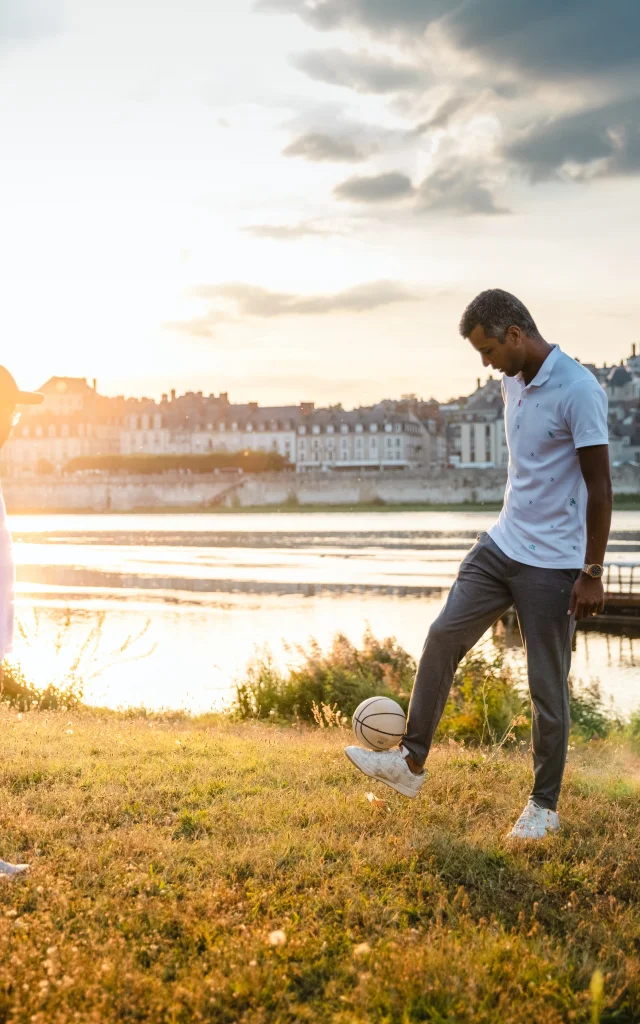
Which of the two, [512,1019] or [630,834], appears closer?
[512,1019]

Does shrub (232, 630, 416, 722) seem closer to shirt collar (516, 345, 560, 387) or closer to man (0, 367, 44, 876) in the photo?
shirt collar (516, 345, 560, 387)

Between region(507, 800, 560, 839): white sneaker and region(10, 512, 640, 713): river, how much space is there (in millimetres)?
5284

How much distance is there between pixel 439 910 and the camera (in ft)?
10.7

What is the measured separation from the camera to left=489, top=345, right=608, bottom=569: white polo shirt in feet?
12.8

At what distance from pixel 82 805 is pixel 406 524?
192 feet

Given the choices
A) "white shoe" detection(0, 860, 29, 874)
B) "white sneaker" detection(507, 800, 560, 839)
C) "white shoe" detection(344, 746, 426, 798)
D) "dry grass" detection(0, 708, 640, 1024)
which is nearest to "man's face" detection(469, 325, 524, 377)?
"white shoe" detection(344, 746, 426, 798)

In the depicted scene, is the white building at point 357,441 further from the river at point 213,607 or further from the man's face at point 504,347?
the man's face at point 504,347

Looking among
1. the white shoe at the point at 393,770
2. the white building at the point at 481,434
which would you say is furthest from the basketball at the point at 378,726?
the white building at the point at 481,434

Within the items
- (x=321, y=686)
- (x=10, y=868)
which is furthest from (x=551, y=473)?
(x=321, y=686)

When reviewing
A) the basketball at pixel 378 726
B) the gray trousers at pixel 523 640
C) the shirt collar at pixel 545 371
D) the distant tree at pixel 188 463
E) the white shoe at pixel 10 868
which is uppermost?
the distant tree at pixel 188 463

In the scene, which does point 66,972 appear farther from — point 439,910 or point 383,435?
point 383,435

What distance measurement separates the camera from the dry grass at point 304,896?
8.84 ft

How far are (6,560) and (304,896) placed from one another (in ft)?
4.82

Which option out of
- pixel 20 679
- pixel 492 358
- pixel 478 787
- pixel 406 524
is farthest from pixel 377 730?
pixel 406 524
